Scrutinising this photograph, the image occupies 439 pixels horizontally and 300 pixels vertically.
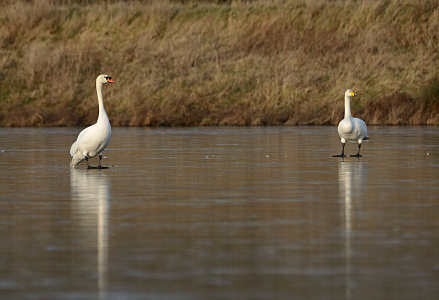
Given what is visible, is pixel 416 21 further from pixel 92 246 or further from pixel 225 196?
pixel 92 246

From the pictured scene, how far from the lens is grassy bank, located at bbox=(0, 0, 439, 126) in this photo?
43.2m

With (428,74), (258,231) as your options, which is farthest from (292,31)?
(258,231)

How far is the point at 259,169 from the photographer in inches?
736

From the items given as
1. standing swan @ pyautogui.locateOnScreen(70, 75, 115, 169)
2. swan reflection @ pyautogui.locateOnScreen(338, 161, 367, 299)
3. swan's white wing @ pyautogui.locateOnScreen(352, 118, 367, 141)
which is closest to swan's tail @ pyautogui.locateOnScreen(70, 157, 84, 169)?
standing swan @ pyautogui.locateOnScreen(70, 75, 115, 169)

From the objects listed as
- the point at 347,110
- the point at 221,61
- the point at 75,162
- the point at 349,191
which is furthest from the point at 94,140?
the point at 221,61

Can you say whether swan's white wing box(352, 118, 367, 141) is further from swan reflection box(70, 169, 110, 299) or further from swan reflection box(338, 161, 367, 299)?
swan reflection box(70, 169, 110, 299)

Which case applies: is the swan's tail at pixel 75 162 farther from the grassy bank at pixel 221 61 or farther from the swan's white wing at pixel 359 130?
the grassy bank at pixel 221 61

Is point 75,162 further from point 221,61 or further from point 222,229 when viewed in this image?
point 221,61

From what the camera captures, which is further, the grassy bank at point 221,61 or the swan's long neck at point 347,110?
the grassy bank at point 221,61

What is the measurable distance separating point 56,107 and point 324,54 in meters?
11.9

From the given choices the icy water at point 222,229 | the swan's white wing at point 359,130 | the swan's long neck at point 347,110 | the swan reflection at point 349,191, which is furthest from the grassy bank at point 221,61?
the icy water at point 222,229

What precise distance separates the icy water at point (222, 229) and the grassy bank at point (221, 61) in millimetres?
22016

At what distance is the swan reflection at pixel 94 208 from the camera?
8.64 metres

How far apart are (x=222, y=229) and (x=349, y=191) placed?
13.9 ft
